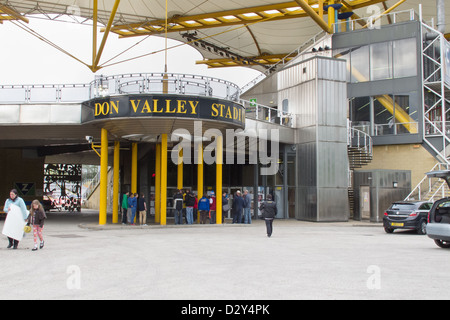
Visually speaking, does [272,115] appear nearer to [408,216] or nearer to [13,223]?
[408,216]

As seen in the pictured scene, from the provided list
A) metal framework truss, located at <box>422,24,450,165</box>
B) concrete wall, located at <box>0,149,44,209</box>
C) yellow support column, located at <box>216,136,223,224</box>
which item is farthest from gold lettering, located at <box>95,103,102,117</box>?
metal framework truss, located at <box>422,24,450,165</box>

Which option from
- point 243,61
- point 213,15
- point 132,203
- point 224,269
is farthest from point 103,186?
point 243,61

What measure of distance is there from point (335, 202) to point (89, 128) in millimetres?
13414

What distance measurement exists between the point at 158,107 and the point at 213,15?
2539 cm

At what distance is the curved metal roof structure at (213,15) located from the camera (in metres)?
39.2

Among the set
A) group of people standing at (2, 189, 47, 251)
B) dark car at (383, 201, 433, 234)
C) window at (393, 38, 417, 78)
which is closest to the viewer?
group of people standing at (2, 189, 47, 251)

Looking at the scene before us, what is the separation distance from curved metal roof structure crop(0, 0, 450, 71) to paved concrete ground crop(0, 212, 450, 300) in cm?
1919

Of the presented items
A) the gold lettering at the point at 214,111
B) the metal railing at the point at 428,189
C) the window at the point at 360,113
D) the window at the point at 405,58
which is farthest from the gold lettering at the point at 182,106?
the window at the point at 405,58

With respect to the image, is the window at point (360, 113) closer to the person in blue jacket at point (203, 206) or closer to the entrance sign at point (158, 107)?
the person in blue jacket at point (203, 206)

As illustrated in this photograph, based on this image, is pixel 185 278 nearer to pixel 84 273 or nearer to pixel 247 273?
pixel 247 273

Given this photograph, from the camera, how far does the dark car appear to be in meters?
18.7

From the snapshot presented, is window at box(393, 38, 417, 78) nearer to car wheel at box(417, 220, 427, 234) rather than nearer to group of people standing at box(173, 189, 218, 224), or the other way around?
car wheel at box(417, 220, 427, 234)

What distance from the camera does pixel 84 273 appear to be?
9.06m

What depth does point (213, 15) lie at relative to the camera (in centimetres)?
4256
